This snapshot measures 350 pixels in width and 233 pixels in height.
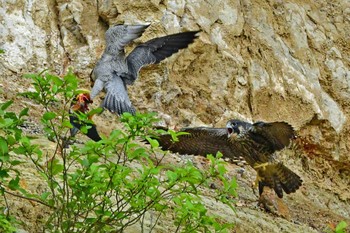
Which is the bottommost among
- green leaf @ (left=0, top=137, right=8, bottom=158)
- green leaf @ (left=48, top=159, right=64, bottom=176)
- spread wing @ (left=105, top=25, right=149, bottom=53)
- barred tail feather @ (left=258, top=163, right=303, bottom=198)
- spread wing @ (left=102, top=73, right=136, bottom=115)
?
→ barred tail feather @ (left=258, top=163, right=303, bottom=198)

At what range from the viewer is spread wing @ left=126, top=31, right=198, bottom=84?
834 centimetres

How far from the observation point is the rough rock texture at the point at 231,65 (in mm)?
8742

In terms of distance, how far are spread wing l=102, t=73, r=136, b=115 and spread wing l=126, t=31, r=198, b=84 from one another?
1.78 ft

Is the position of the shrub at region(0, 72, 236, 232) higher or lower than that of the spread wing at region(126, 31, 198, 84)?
higher

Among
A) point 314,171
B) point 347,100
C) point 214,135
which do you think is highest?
point 214,135

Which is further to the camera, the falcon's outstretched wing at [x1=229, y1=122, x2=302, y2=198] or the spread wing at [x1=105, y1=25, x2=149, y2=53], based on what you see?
the spread wing at [x1=105, y1=25, x2=149, y2=53]

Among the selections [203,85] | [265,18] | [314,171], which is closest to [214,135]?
[203,85]

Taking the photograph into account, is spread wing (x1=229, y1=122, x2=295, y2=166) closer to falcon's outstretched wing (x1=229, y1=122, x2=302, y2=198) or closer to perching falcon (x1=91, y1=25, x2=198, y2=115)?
falcon's outstretched wing (x1=229, y1=122, x2=302, y2=198)

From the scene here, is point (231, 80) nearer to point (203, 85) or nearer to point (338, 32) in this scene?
point (203, 85)

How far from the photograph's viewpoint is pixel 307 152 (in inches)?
386

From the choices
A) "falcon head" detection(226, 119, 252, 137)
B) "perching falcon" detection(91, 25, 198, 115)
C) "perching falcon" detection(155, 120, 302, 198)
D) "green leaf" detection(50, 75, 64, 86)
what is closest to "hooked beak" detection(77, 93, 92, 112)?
"perching falcon" detection(91, 25, 198, 115)

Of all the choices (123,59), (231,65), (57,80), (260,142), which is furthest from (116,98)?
(57,80)

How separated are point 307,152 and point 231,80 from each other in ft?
4.89

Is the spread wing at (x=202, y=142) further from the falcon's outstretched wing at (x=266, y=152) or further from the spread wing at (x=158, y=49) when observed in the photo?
the spread wing at (x=158, y=49)
